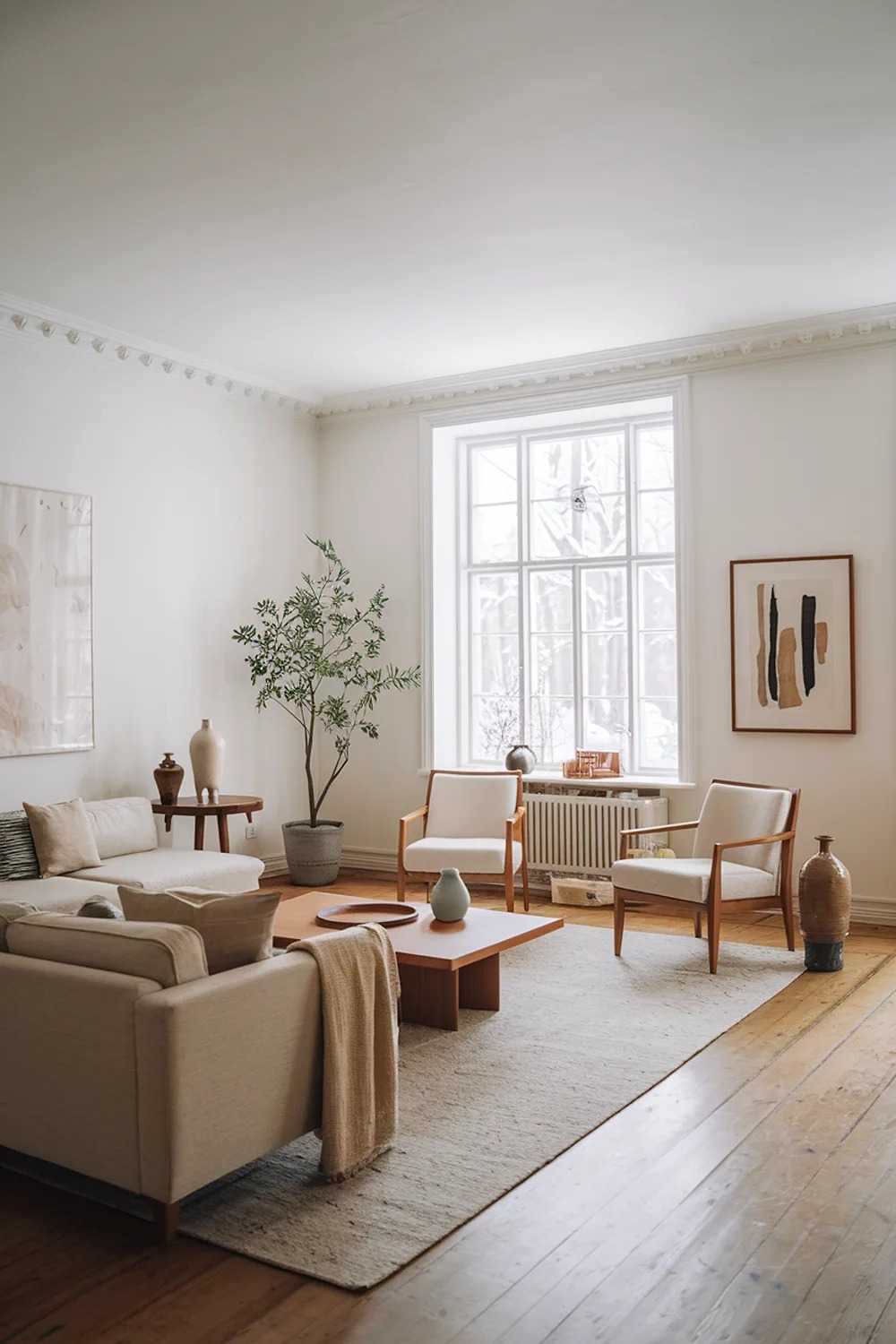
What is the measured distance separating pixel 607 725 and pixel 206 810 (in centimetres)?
271

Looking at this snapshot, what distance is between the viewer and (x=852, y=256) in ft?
17.9

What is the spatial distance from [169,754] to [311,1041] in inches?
137

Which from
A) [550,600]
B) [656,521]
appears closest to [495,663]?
[550,600]

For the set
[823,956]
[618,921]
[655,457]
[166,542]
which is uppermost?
[655,457]

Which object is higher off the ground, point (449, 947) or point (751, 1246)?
point (449, 947)

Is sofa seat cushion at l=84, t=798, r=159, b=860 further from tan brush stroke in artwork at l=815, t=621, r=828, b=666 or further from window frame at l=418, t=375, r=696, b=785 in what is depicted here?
tan brush stroke in artwork at l=815, t=621, r=828, b=666

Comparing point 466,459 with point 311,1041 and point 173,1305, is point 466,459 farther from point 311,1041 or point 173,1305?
point 173,1305

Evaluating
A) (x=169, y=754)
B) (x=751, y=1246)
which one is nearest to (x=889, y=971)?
(x=751, y=1246)

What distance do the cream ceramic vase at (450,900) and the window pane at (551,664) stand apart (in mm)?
3123

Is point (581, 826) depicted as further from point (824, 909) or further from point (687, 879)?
point (824, 909)

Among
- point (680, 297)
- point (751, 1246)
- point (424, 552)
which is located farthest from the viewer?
point (424, 552)

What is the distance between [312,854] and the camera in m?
7.47

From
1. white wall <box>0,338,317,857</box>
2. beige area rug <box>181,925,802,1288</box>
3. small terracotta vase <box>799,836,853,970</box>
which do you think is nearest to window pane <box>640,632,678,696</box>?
beige area rug <box>181,925,802,1288</box>

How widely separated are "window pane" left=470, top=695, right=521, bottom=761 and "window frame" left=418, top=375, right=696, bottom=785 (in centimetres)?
7
